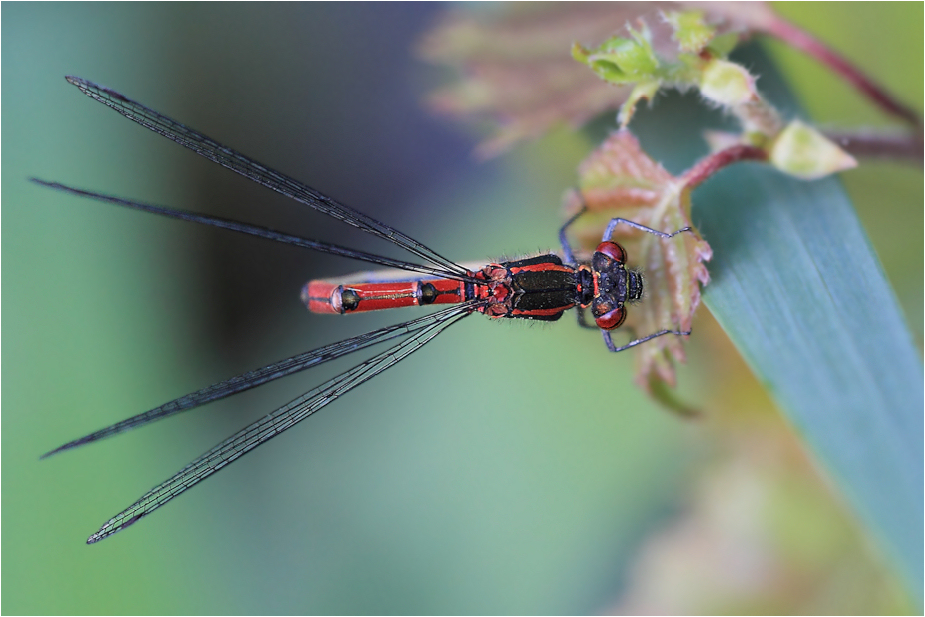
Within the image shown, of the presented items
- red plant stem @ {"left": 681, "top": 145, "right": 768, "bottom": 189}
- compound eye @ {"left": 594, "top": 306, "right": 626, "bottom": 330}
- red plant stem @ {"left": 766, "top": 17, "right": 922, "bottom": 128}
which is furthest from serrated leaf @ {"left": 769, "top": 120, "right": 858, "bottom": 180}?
compound eye @ {"left": 594, "top": 306, "right": 626, "bottom": 330}

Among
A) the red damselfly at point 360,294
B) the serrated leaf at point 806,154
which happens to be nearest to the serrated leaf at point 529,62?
the red damselfly at point 360,294

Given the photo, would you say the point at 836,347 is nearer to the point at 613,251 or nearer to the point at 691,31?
the point at 613,251

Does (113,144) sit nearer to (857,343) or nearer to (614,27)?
(614,27)

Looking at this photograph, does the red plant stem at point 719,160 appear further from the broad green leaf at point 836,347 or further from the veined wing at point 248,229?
the veined wing at point 248,229

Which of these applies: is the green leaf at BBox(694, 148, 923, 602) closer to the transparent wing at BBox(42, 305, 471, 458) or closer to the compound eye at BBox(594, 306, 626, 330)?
the compound eye at BBox(594, 306, 626, 330)

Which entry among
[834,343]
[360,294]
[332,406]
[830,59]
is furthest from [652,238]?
[332,406]

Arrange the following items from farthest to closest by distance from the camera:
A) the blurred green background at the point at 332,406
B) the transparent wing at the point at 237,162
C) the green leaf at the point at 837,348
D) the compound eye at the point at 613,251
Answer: the blurred green background at the point at 332,406
the transparent wing at the point at 237,162
the compound eye at the point at 613,251
the green leaf at the point at 837,348

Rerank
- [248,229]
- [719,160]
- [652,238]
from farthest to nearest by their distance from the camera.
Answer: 1. [248,229]
2. [652,238]
3. [719,160]

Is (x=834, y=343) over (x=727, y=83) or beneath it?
beneath

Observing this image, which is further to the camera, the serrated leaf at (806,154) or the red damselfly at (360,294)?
the red damselfly at (360,294)
